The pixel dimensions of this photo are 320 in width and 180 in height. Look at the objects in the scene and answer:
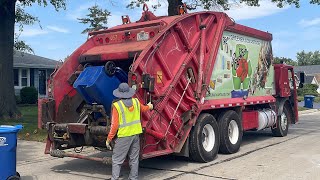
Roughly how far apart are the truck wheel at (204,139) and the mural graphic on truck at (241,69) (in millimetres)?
597

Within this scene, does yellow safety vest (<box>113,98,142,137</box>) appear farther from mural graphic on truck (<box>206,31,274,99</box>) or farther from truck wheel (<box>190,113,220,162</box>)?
mural graphic on truck (<box>206,31,274,99</box>)

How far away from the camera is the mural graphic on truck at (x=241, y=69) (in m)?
10.1

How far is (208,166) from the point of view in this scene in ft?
28.6

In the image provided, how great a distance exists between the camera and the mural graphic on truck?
397 inches

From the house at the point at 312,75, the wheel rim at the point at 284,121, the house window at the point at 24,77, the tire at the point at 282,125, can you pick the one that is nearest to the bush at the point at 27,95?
the house window at the point at 24,77

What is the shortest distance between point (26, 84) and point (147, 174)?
24.7 metres

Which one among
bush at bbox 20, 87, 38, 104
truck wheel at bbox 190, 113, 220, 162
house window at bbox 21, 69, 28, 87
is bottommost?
truck wheel at bbox 190, 113, 220, 162

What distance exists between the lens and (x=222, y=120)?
9992 millimetres

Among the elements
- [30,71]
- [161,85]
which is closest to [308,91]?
[30,71]

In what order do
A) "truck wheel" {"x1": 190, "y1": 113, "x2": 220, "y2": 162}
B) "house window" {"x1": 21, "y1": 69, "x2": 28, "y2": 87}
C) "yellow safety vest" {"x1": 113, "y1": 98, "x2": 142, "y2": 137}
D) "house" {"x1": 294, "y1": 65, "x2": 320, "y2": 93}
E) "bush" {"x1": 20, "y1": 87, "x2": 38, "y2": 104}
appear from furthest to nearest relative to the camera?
"house" {"x1": 294, "y1": 65, "x2": 320, "y2": 93}, "house window" {"x1": 21, "y1": 69, "x2": 28, "y2": 87}, "bush" {"x1": 20, "y1": 87, "x2": 38, "y2": 104}, "truck wheel" {"x1": 190, "y1": 113, "x2": 220, "y2": 162}, "yellow safety vest" {"x1": 113, "y1": 98, "x2": 142, "y2": 137}

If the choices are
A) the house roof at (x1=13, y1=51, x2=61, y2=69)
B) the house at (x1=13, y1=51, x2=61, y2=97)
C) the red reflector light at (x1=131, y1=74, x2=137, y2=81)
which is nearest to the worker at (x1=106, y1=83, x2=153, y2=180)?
the red reflector light at (x1=131, y1=74, x2=137, y2=81)

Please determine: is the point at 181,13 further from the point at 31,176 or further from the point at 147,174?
the point at 31,176

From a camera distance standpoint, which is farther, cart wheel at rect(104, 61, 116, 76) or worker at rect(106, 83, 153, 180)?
cart wheel at rect(104, 61, 116, 76)

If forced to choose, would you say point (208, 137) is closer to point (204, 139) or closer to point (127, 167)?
point (204, 139)
